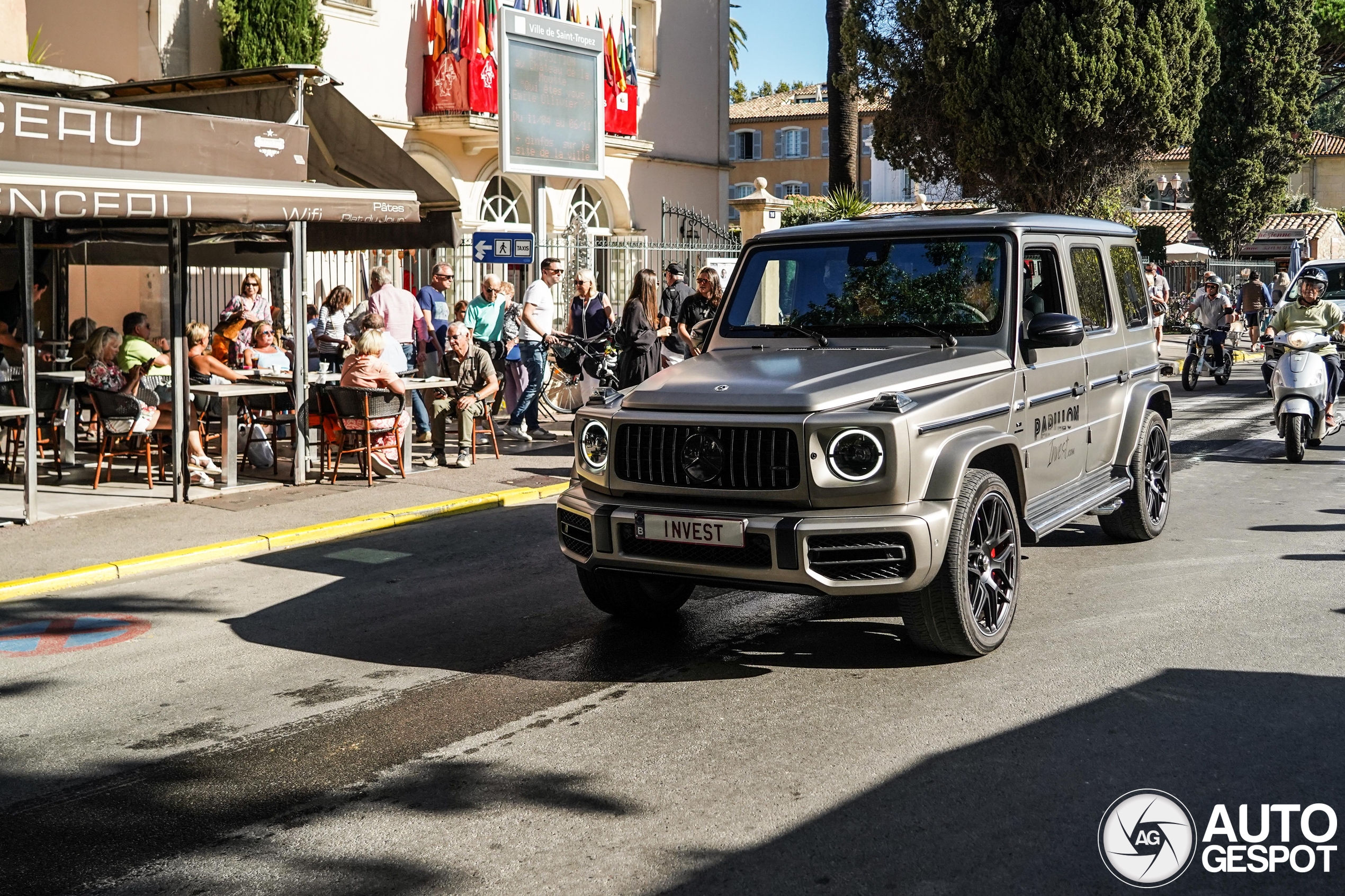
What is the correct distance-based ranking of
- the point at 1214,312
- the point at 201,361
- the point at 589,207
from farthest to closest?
the point at 589,207
the point at 1214,312
the point at 201,361

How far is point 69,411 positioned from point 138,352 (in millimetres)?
1482

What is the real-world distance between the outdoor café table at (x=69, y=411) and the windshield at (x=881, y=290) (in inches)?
286

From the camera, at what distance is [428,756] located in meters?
4.97

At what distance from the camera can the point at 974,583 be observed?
601 cm

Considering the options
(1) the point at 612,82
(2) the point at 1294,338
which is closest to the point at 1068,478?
(2) the point at 1294,338

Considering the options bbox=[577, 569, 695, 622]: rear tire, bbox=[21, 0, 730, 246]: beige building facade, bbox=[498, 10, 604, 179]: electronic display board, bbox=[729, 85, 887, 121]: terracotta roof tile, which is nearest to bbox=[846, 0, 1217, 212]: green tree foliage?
bbox=[21, 0, 730, 246]: beige building facade

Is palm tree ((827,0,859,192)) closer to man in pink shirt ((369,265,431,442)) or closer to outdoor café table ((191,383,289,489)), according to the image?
man in pink shirt ((369,265,431,442))

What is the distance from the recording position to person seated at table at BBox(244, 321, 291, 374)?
13.4m

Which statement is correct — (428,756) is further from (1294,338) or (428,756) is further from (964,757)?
(1294,338)

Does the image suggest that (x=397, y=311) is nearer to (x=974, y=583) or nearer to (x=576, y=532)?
(x=576, y=532)

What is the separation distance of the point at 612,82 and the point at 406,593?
19.3 m

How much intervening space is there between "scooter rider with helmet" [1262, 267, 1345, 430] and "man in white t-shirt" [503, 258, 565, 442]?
7.77 meters

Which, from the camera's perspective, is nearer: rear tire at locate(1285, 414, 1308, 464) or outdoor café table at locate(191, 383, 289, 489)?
outdoor café table at locate(191, 383, 289, 489)

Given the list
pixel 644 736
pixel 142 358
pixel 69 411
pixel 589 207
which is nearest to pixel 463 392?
pixel 142 358
